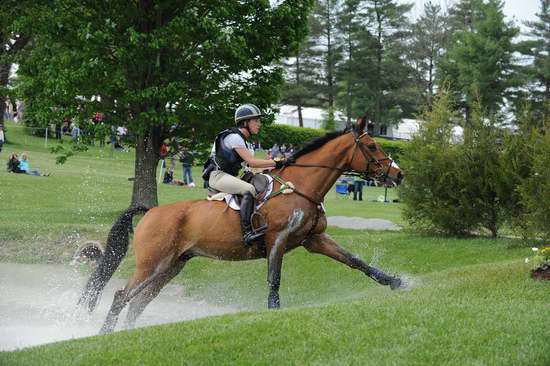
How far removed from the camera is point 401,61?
248 ft

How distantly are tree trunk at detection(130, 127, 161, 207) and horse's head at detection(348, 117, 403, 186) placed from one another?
40.9 ft

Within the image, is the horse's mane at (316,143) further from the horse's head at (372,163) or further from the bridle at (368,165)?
the horse's head at (372,163)

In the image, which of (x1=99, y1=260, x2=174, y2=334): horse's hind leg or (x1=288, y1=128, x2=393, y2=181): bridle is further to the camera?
(x1=288, y1=128, x2=393, y2=181): bridle

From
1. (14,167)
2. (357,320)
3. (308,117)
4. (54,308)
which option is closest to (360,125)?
(357,320)

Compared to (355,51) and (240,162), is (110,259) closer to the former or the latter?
(240,162)

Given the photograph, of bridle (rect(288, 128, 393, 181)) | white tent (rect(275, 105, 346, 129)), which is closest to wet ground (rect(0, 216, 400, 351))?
bridle (rect(288, 128, 393, 181))

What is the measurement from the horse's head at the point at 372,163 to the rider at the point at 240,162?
1.16 meters

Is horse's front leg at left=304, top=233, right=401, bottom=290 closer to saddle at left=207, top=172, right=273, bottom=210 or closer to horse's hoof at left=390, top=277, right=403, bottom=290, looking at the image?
horse's hoof at left=390, top=277, right=403, bottom=290

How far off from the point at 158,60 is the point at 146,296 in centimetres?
1073

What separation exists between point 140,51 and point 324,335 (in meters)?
13.9

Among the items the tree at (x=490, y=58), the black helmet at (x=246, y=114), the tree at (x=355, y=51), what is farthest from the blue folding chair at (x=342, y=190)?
the tree at (x=355, y=51)

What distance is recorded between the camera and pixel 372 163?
10047 millimetres

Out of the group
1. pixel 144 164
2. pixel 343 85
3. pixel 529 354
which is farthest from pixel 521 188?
pixel 343 85

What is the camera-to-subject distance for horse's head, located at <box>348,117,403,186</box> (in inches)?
394
